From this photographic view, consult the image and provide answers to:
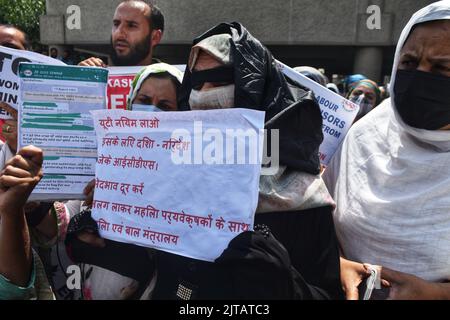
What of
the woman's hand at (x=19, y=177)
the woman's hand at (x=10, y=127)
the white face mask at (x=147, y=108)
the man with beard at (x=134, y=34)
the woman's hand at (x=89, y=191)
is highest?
the man with beard at (x=134, y=34)

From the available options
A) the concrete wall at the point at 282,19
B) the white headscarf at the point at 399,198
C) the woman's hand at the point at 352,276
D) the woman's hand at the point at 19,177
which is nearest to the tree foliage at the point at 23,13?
the concrete wall at the point at 282,19

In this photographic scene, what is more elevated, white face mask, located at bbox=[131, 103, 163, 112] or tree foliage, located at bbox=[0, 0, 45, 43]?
tree foliage, located at bbox=[0, 0, 45, 43]

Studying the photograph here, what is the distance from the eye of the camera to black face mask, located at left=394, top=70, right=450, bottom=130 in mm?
1478

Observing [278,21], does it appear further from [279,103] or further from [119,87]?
[279,103]

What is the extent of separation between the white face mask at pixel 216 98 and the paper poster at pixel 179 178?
0.14 meters

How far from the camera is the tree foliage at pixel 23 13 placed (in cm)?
1600

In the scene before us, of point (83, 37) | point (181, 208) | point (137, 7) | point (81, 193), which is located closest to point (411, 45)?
point (181, 208)

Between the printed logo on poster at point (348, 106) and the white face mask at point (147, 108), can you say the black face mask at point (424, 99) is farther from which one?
the white face mask at point (147, 108)

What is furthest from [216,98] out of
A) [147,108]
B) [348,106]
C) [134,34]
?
[134,34]

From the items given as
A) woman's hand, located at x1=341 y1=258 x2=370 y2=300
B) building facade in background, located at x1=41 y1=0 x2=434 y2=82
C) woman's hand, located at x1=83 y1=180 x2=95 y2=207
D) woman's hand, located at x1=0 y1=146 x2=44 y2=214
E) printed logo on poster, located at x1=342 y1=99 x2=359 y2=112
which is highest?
building facade in background, located at x1=41 y1=0 x2=434 y2=82

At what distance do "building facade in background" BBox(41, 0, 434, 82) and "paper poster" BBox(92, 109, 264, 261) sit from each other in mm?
11039

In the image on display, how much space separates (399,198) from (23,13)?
1850 centimetres

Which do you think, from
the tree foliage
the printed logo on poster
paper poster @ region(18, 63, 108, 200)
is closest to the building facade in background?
the tree foliage

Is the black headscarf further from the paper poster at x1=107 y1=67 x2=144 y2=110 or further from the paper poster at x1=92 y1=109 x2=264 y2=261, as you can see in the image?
the paper poster at x1=107 y1=67 x2=144 y2=110
